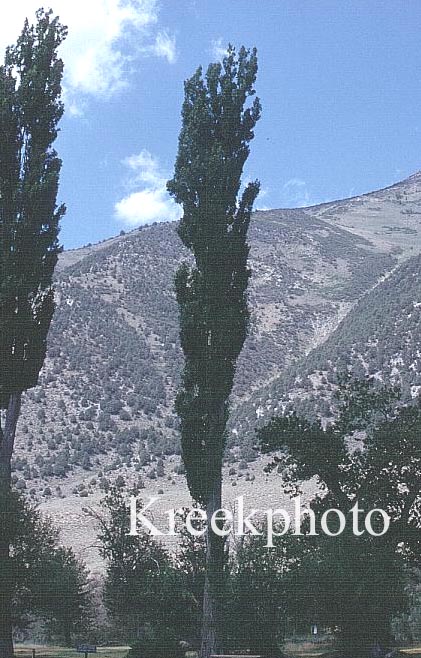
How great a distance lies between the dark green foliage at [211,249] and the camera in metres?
19.8

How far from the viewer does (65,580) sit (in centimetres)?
2550

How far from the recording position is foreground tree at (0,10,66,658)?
2050 cm

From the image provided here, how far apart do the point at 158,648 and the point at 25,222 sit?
11.9m

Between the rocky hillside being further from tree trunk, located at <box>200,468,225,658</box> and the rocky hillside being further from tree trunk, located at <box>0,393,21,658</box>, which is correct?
tree trunk, located at <box>200,468,225,658</box>

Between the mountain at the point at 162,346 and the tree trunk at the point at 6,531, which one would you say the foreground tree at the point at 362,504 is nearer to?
the tree trunk at the point at 6,531

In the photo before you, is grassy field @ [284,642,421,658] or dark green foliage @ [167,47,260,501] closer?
dark green foliage @ [167,47,260,501]

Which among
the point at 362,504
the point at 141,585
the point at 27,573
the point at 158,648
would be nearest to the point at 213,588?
the point at 158,648

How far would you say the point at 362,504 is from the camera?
22.3m

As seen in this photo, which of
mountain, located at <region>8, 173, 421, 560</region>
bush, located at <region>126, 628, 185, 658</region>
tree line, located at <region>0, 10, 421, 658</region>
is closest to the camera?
bush, located at <region>126, 628, 185, 658</region>

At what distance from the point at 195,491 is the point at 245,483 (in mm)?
25765

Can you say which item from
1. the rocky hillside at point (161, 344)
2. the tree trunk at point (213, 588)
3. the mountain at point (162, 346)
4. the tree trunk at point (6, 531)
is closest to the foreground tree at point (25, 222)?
the tree trunk at point (6, 531)

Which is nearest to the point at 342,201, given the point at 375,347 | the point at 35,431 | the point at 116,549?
the point at 375,347

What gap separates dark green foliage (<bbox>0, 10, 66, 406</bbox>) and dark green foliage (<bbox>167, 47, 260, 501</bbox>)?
12.6ft

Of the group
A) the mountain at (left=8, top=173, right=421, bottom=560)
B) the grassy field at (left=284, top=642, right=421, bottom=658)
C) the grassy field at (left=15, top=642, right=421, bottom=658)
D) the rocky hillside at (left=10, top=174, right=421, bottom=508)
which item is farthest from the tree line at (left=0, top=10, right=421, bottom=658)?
the mountain at (left=8, top=173, right=421, bottom=560)
